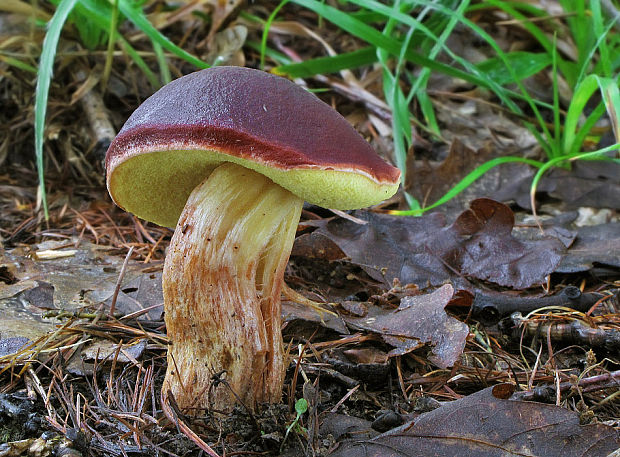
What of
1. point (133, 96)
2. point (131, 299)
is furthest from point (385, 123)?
point (131, 299)

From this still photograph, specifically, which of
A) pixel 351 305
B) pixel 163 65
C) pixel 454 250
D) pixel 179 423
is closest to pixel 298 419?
pixel 179 423

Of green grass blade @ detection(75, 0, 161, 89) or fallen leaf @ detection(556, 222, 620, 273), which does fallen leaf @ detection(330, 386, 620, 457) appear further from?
green grass blade @ detection(75, 0, 161, 89)

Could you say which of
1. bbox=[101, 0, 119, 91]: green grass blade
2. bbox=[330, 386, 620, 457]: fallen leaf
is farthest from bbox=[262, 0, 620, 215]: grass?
bbox=[330, 386, 620, 457]: fallen leaf

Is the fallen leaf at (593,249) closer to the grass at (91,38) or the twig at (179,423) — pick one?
the twig at (179,423)

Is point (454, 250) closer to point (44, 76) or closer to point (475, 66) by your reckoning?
point (475, 66)

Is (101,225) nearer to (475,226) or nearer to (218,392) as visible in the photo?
(218,392)

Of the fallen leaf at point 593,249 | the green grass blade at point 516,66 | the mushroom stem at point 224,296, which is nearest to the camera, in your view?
the mushroom stem at point 224,296

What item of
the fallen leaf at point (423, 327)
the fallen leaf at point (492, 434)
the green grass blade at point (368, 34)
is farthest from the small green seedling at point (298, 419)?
the green grass blade at point (368, 34)
